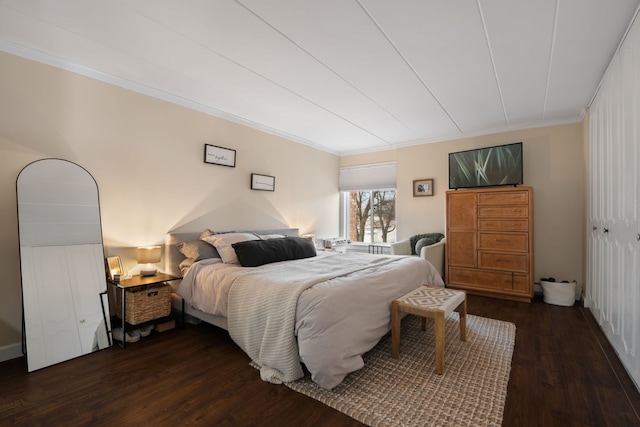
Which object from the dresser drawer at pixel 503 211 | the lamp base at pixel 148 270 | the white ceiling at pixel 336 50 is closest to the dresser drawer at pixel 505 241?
the dresser drawer at pixel 503 211

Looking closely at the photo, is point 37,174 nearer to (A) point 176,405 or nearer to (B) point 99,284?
(B) point 99,284

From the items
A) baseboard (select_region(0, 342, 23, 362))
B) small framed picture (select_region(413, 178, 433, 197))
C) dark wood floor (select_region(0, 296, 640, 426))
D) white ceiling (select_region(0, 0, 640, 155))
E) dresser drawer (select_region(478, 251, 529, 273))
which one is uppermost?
white ceiling (select_region(0, 0, 640, 155))

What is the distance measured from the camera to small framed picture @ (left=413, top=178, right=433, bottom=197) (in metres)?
5.08

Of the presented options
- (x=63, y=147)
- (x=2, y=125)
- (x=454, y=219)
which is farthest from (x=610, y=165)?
(x=2, y=125)

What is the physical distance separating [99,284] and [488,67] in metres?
4.04

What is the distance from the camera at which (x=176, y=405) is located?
180 centimetres

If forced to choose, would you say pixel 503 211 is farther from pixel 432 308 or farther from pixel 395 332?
pixel 395 332

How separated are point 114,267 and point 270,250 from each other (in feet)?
4.89

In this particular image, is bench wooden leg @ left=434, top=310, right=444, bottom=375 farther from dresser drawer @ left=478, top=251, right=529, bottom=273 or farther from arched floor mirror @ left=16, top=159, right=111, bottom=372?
arched floor mirror @ left=16, top=159, right=111, bottom=372

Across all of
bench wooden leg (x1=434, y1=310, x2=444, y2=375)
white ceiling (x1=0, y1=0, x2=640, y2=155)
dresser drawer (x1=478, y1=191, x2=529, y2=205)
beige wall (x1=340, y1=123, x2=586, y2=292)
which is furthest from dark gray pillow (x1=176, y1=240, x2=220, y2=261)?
beige wall (x1=340, y1=123, x2=586, y2=292)

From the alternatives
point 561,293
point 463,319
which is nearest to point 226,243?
point 463,319

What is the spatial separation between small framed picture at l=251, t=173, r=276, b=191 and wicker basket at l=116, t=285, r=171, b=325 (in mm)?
1859

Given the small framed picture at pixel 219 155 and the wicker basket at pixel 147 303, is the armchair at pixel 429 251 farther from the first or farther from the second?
the wicker basket at pixel 147 303

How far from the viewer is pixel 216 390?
6.42 ft
